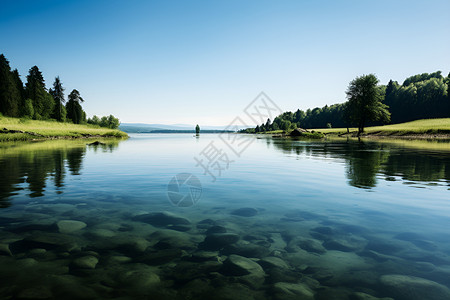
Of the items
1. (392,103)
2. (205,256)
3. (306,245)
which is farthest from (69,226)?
(392,103)

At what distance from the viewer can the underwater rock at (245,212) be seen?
8016 millimetres

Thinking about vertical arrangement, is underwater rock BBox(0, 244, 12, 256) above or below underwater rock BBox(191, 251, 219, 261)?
above

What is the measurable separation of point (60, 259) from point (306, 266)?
502 centimetres

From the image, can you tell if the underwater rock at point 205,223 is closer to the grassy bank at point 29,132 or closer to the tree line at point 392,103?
the grassy bank at point 29,132

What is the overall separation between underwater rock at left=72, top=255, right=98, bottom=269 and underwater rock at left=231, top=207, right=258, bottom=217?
434 cm

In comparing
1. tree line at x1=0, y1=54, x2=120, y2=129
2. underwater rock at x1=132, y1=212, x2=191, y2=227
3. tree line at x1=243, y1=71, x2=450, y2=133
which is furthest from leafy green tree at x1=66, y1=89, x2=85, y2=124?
underwater rock at x1=132, y1=212, x2=191, y2=227

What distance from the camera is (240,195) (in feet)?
34.7

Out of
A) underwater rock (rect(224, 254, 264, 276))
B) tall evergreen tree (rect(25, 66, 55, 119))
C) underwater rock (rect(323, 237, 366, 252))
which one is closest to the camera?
underwater rock (rect(224, 254, 264, 276))

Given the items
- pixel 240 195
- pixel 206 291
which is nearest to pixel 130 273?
pixel 206 291

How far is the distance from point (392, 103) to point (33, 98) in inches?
6691

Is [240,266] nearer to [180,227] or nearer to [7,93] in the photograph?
[180,227]

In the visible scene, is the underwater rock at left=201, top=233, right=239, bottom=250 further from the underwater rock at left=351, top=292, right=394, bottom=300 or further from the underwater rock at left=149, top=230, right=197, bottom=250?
the underwater rock at left=351, top=292, right=394, bottom=300

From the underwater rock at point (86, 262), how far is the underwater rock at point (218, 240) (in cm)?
227

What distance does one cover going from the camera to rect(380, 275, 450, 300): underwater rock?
384 cm
